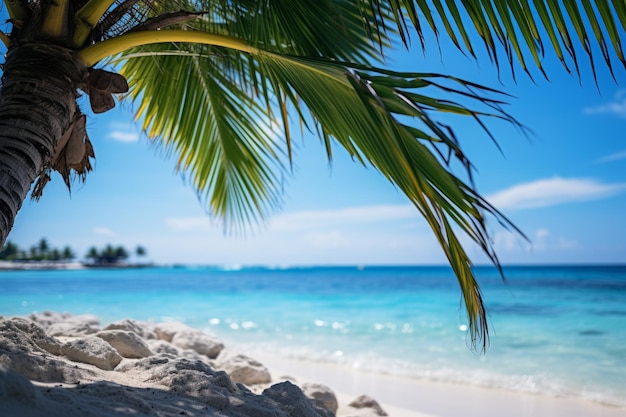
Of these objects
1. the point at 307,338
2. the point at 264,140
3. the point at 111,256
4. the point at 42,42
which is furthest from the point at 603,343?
the point at 111,256

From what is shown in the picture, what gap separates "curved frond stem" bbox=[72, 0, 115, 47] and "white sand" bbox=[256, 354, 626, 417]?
112 inches

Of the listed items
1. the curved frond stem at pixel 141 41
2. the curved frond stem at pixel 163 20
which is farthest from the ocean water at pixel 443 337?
the curved frond stem at pixel 163 20

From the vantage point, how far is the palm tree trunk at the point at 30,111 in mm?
→ 1643

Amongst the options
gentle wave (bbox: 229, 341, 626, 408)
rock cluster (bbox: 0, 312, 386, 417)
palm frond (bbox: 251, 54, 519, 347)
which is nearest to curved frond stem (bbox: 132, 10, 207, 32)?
palm frond (bbox: 251, 54, 519, 347)

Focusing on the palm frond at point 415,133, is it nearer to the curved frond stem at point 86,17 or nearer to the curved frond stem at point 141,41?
the curved frond stem at point 141,41

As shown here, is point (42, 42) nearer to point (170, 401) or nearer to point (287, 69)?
point (287, 69)

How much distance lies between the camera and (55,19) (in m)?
1.89

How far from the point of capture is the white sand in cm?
373

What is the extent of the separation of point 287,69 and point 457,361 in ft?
15.4

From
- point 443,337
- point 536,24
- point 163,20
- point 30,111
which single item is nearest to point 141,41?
point 163,20

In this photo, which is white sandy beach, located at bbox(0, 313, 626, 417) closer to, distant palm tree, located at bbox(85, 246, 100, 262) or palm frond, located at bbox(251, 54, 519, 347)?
palm frond, located at bbox(251, 54, 519, 347)

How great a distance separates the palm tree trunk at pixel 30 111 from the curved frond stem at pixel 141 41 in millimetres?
70

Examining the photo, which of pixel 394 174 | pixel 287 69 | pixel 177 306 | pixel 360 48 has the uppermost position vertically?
pixel 360 48

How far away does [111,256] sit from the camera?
5175cm
